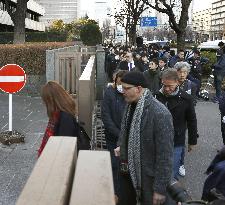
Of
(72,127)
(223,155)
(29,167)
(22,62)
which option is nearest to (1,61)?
(22,62)

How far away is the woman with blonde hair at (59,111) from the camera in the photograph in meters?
4.03

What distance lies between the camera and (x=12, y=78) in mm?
8672

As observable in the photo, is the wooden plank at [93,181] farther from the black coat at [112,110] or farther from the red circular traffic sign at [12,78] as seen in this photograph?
the red circular traffic sign at [12,78]

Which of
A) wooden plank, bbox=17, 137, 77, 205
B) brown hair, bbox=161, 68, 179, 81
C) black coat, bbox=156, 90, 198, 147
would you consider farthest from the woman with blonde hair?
black coat, bbox=156, 90, 198, 147

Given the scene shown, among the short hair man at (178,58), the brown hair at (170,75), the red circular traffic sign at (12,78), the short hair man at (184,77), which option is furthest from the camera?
the short hair man at (178,58)

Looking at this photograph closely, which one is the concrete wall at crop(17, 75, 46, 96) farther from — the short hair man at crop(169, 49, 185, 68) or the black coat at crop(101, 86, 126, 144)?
the black coat at crop(101, 86, 126, 144)

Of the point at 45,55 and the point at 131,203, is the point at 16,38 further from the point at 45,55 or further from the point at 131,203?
the point at 131,203

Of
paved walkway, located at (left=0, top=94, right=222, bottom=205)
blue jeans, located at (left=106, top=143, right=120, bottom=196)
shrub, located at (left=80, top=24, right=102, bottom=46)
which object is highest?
shrub, located at (left=80, top=24, right=102, bottom=46)

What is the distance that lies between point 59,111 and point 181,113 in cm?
204

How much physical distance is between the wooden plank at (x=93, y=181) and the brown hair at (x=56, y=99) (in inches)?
62.9

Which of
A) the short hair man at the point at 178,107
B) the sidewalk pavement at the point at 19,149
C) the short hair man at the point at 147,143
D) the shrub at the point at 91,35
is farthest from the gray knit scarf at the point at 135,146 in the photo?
the shrub at the point at 91,35

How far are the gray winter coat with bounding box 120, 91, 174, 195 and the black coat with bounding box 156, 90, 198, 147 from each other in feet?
6.43

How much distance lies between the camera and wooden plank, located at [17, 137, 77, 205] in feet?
5.87

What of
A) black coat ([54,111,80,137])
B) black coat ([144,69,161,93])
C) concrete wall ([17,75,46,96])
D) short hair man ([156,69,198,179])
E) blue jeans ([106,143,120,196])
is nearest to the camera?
black coat ([54,111,80,137])
